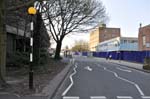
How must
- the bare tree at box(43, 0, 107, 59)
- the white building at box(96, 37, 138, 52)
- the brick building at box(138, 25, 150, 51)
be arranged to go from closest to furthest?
1. the bare tree at box(43, 0, 107, 59)
2. the brick building at box(138, 25, 150, 51)
3. the white building at box(96, 37, 138, 52)

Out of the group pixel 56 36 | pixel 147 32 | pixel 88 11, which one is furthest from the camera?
pixel 147 32

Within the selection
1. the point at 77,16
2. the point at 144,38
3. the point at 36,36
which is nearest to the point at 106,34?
the point at 144,38

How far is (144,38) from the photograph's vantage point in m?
72.6

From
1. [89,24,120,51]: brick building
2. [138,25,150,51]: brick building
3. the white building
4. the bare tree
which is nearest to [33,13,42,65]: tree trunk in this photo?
the bare tree

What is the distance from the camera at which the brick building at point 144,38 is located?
70106mm

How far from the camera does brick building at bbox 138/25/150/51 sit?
7011 centimetres

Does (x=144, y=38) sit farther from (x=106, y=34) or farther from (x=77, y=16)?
(x=106, y=34)

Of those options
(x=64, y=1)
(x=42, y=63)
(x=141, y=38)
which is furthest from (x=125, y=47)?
(x=42, y=63)

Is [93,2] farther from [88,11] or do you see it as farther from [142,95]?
[142,95]

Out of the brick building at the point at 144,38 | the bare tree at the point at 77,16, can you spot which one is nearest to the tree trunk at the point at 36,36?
the bare tree at the point at 77,16

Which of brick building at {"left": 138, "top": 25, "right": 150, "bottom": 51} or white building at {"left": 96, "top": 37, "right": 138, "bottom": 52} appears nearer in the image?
brick building at {"left": 138, "top": 25, "right": 150, "bottom": 51}

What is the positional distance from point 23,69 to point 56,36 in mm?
32507

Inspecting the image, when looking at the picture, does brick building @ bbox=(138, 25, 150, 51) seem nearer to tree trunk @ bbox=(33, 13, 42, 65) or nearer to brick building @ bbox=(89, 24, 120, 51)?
tree trunk @ bbox=(33, 13, 42, 65)

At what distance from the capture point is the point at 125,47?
116250mm
